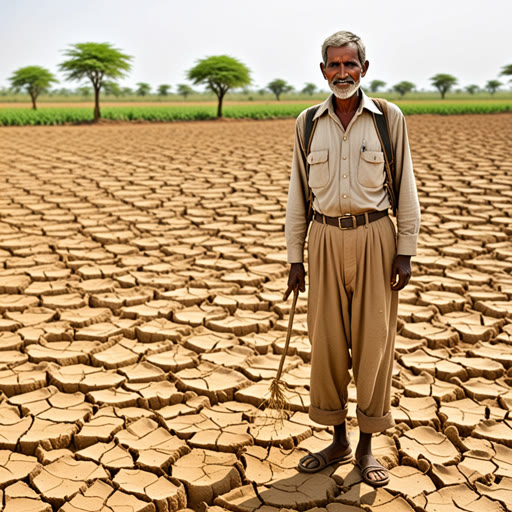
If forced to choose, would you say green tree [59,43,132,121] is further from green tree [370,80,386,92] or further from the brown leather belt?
green tree [370,80,386,92]

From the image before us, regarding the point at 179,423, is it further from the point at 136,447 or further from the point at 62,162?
the point at 62,162

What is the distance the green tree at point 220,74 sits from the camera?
2645 centimetres

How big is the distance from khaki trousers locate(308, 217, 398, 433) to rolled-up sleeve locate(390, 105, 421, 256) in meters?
0.04

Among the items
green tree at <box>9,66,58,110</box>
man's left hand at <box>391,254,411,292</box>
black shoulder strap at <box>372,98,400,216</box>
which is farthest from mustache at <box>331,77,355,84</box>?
green tree at <box>9,66,58,110</box>

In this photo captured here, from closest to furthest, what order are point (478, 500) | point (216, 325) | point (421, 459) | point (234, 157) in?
point (478, 500) → point (421, 459) → point (216, 325) → point (234, 157)

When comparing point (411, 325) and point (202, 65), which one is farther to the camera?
point (202, 65)

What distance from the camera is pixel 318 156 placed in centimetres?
197

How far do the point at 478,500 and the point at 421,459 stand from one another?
26 cm

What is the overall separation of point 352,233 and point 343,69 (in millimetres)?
500

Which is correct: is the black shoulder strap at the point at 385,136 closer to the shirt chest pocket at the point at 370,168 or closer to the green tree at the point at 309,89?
the shirt chest pocket at the point at 370,168

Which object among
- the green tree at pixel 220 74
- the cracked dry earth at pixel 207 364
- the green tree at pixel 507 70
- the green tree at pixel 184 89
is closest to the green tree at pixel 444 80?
the green tree at pixel 507 70

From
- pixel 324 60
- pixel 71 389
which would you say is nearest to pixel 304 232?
pixel 324 60

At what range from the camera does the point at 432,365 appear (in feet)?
10.2

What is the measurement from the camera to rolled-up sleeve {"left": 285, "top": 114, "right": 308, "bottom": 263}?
207 centimetres
